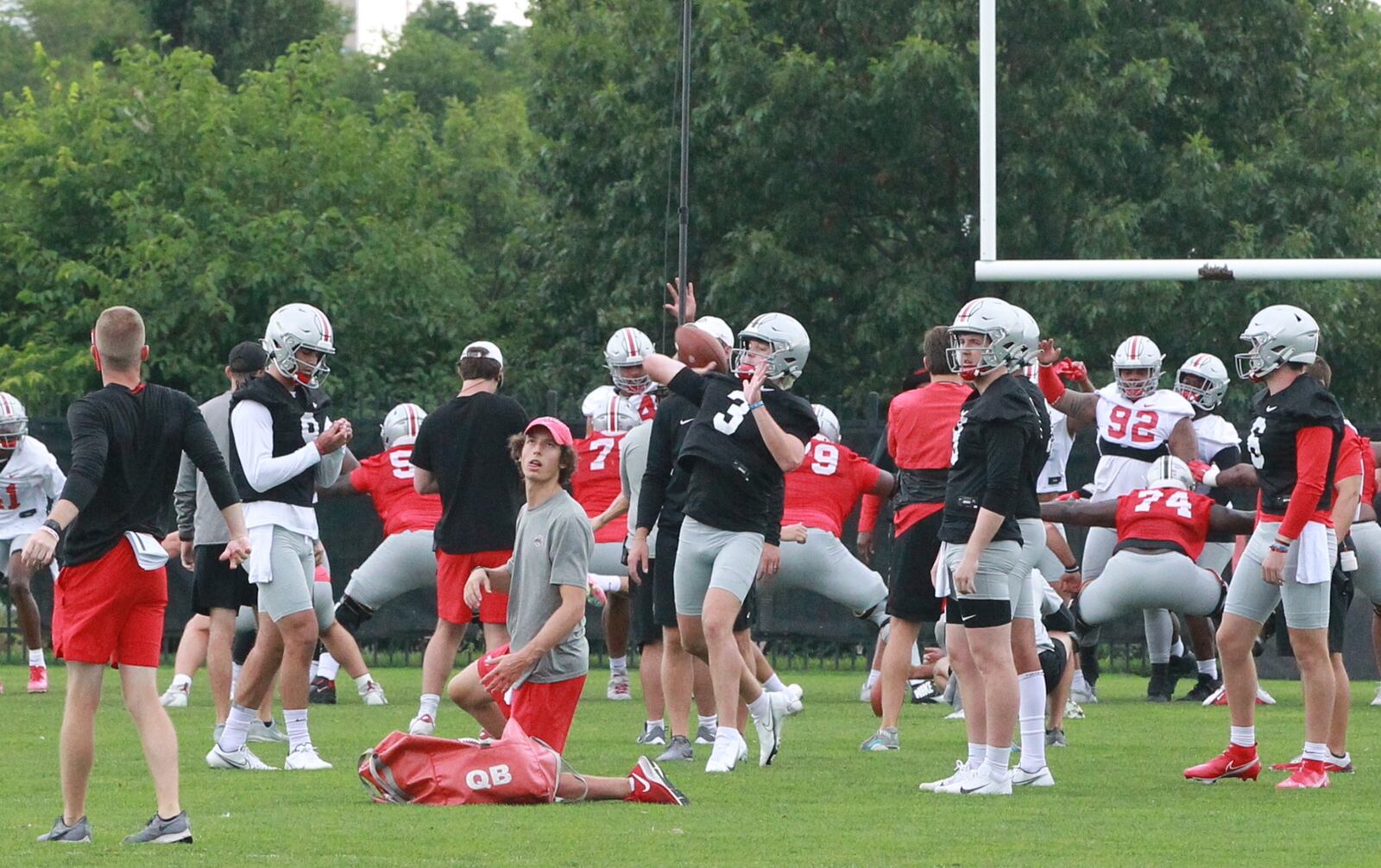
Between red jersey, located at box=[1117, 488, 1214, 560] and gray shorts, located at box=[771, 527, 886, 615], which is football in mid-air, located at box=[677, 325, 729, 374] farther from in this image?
red jersey, located at box=[1117, 488, 1214, 560]

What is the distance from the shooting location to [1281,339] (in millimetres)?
8930

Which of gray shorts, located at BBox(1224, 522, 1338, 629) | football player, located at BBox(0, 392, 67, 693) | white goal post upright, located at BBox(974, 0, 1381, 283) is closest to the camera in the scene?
gray shorts, located at BBox(1224, 522, 1338, 629)

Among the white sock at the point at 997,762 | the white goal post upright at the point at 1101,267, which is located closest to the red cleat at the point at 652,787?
the white sock at the point at 997,762

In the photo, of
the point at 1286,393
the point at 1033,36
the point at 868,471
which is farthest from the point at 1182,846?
the point at 1033,36

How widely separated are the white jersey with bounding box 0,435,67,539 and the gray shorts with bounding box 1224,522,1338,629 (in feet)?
28.1

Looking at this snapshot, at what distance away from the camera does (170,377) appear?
25719 millimetres

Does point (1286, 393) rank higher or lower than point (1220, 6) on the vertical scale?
lower

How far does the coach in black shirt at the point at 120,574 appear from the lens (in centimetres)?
715

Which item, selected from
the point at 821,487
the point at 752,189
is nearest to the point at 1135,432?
the point at 821,487

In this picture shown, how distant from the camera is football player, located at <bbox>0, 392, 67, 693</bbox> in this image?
14727 millimetres

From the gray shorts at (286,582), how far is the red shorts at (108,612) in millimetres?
2368

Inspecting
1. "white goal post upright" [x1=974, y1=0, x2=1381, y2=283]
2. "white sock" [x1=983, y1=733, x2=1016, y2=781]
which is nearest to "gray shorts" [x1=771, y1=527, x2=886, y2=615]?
"white goal post upright" [x1=974, y1=0, x2=1381, y2=283]

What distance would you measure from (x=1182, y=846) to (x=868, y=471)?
5.54m

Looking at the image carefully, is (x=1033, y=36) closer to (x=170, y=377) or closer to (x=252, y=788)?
(x=170, y=377)
